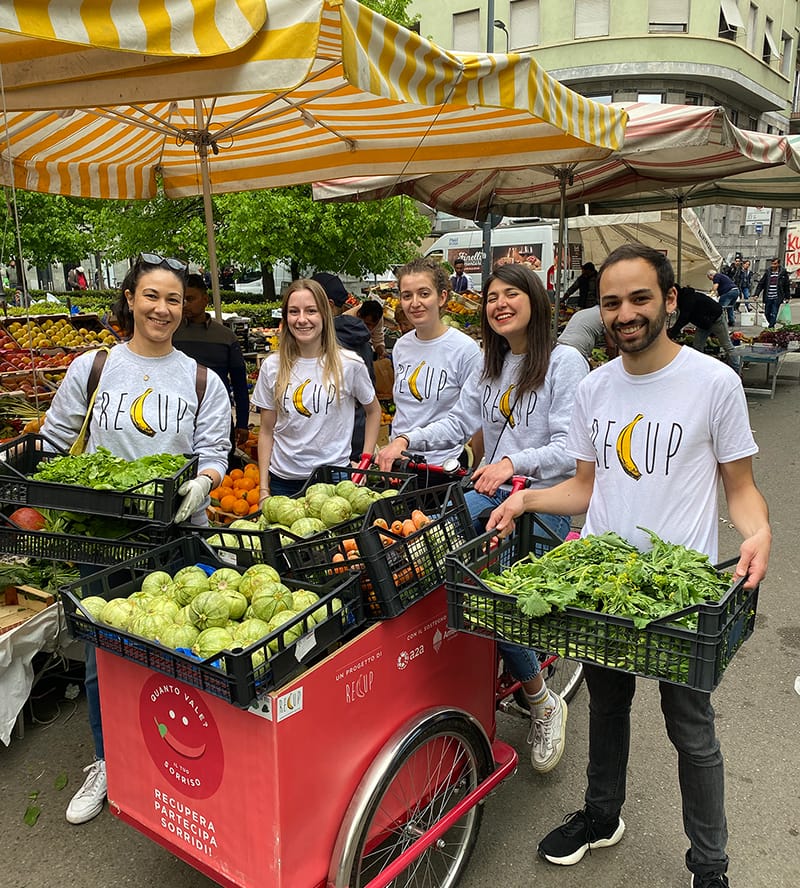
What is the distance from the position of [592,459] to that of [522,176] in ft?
25.8

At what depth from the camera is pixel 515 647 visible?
9.68 feet

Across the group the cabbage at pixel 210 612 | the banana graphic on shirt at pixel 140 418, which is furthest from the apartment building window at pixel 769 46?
the cabbage at pixel 210 612

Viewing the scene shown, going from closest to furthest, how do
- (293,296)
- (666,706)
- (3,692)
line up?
(666,706), (3,692), (293,296)

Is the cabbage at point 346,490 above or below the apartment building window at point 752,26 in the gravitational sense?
below

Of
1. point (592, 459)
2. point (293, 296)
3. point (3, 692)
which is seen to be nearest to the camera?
point (592, 459)

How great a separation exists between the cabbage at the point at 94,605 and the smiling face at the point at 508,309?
76.0 inches

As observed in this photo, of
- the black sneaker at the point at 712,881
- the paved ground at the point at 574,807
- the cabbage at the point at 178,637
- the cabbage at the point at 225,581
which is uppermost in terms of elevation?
the cabbage at the point at 225,581

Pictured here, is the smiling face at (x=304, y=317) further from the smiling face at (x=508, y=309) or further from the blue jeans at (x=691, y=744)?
the blue jeans at (x=691, y=744)

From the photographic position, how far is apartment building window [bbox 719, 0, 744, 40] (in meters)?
31.5

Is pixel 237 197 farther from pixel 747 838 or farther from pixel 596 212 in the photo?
pixel 747 838

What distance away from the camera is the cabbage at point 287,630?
6.57 ft

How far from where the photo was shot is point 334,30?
349 cm

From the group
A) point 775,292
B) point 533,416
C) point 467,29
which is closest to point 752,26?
point 467,29

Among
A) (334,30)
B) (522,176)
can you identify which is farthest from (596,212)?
(334,30)
